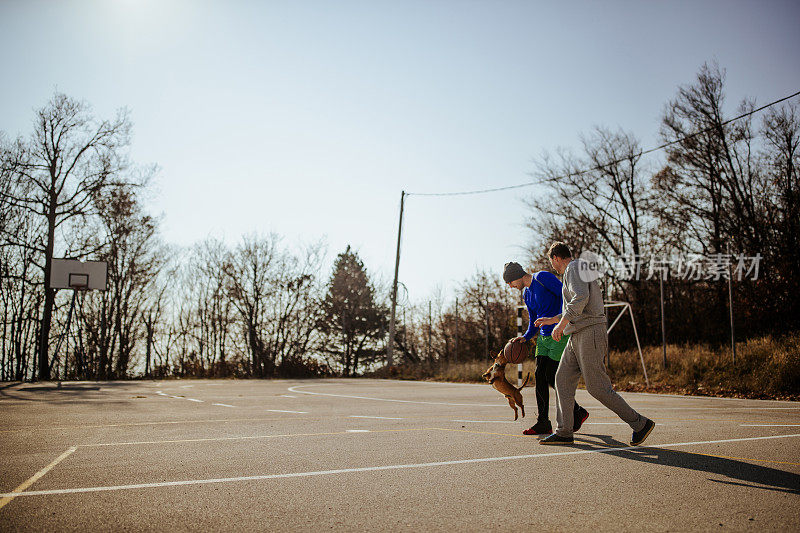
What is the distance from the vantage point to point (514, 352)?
21.4 feet

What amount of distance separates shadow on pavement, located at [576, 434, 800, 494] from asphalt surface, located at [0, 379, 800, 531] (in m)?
0.02

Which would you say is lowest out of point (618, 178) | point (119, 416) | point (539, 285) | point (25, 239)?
point (119, 416)

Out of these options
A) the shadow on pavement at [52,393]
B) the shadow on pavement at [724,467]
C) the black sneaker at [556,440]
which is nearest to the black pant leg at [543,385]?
the black sneaker at [556,440]

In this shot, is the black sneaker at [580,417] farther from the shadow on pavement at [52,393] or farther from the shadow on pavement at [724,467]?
the shadow on pavement at [52,393]

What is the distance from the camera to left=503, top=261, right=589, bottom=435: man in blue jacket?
6.37 m

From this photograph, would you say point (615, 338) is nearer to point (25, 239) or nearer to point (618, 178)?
point (618, 178)

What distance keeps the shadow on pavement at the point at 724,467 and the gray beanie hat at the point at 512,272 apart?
1.93 m

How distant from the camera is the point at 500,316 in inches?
1144

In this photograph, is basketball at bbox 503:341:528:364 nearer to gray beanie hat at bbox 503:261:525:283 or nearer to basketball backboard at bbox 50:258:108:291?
gray beanie hat at bbox 503:261:525:283

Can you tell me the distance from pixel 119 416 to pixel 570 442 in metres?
6.42

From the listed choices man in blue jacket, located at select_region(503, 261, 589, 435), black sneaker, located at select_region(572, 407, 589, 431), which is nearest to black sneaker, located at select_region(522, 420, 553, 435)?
man in blue jacket, located at select_region(503, 261, 589, 435)

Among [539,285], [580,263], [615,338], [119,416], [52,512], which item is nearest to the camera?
[52,512]

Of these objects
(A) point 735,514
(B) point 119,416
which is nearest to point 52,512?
(A) point 735,514

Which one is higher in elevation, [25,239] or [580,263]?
[25,239]
